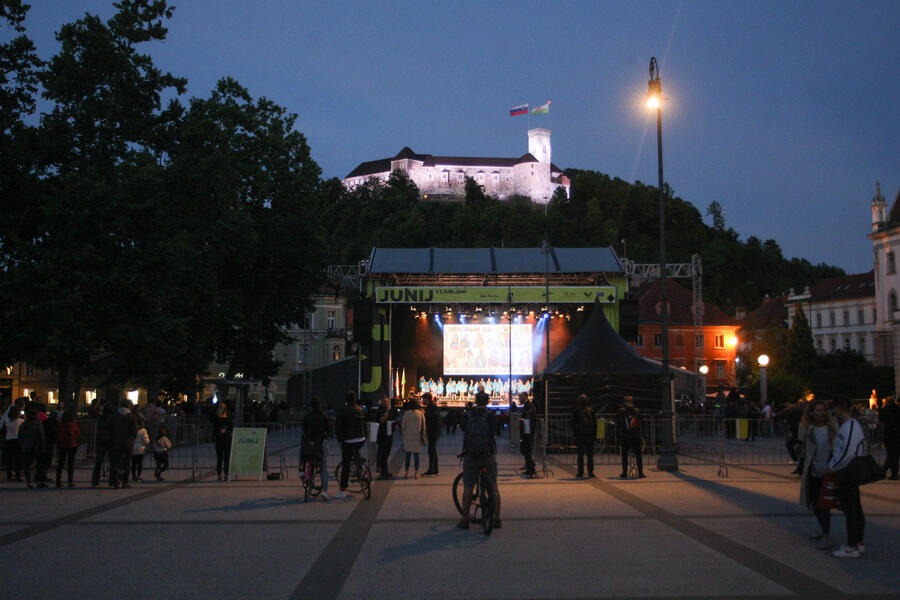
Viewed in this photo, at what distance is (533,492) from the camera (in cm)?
1309

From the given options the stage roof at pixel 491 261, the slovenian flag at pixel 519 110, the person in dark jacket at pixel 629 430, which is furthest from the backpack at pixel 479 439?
the slovenian flag at pixel 519 110

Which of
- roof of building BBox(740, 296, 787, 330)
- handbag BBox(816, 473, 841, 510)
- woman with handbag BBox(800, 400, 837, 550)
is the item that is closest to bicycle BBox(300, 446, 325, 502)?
woman with handbag BBox(800, 400, 837, 550)

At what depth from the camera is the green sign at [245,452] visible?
1502 centimetres

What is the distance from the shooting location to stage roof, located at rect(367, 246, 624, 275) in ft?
131

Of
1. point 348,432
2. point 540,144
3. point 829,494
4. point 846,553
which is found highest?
point 540,144

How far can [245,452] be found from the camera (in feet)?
49.6

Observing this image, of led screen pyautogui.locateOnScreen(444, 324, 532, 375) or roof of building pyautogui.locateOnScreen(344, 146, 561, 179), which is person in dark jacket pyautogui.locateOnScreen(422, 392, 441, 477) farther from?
roof of building pyautogui.locateOnScreen(344, 146, 561, 179)

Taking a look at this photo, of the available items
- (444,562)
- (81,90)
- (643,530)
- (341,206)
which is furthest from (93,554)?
(341,206)

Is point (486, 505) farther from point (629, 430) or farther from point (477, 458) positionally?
point (629, 430)

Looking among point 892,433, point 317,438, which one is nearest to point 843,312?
point 892,433

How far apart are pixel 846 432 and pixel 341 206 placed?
107143mm

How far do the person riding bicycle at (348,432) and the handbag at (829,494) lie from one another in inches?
264

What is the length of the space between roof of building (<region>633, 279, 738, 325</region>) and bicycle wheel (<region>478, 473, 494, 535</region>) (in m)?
64.5

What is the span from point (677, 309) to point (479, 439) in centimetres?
6776
